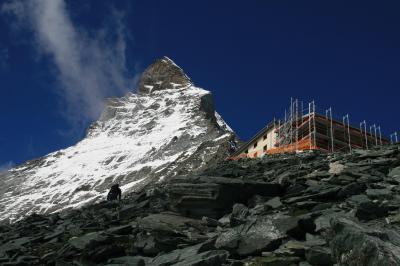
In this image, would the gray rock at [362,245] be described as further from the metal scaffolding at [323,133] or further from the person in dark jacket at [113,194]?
the metal scaffolding at [323,133]

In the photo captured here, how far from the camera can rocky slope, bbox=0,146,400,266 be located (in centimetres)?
970

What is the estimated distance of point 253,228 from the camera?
12695 mm

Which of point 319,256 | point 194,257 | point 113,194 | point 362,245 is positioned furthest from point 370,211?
point 113,194

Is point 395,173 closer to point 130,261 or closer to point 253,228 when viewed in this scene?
point 253,228

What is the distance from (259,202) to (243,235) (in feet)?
18.3

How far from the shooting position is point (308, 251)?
10.4m

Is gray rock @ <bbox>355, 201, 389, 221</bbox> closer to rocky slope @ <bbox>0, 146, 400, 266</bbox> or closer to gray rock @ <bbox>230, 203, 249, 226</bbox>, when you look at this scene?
rocky slope @ <bbox>0, 146, 400, 266</bbox>

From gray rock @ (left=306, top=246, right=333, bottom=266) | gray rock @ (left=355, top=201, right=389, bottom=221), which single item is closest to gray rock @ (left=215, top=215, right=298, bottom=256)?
gray rock @ (left=355, top=201, right=389, bottom=221)

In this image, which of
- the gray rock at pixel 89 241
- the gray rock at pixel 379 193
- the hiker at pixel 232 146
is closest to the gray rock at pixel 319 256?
the gray rock at pixel 379 193

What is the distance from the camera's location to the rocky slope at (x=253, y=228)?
9700 millimetres

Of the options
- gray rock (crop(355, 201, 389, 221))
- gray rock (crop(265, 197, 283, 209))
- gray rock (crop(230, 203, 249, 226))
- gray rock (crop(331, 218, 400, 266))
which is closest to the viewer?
gray rock (crop(331, 218, 400, 266))

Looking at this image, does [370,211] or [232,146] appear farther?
[232,146]

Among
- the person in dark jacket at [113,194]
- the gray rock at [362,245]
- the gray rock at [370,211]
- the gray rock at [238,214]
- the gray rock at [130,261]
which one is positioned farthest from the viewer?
the person in dark jacket at [113,194]

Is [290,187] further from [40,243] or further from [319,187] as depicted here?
[40,243]
